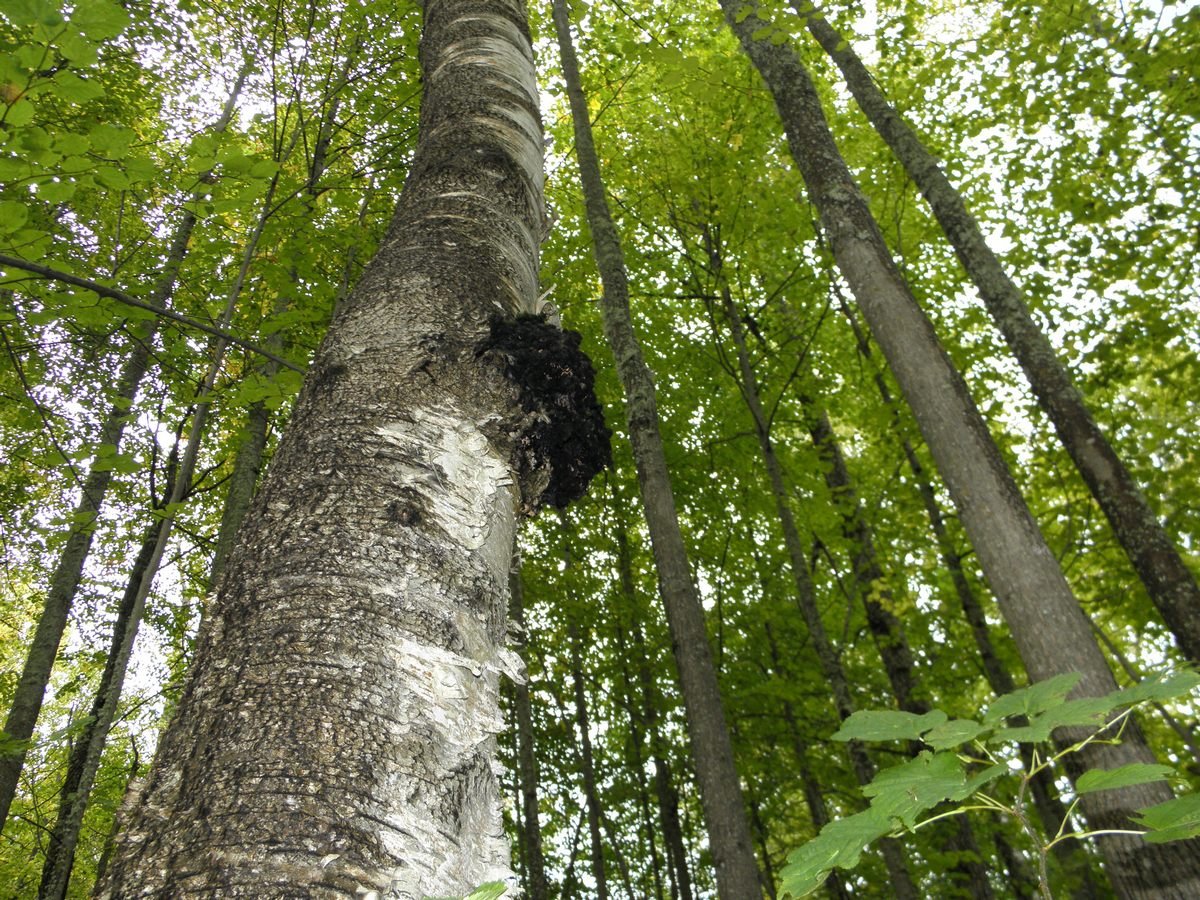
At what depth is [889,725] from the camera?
127 cm

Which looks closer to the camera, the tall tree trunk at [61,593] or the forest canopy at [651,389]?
the forest canopy at [651,389]

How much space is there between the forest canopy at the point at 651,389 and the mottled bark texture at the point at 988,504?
1.3 inches

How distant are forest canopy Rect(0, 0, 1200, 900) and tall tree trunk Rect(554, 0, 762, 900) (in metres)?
0.05

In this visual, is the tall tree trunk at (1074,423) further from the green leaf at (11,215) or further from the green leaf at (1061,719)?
the green leaf at (11,215)

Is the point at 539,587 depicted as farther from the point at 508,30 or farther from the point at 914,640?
the point at 508,30

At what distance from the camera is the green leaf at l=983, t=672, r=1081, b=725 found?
1169 mm

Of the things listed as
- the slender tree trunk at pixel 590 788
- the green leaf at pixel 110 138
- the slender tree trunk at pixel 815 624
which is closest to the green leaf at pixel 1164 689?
the green leaf at pixel 110 138

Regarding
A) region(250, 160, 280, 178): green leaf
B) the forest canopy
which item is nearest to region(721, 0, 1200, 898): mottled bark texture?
the forest canopy

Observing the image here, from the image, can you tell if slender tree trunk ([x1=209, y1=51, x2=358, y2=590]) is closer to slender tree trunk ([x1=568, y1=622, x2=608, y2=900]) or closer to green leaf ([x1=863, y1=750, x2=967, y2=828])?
green leaf ([x1=863, y1=750, x2=967, y2=828])

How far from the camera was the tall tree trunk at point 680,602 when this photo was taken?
12.9 ft

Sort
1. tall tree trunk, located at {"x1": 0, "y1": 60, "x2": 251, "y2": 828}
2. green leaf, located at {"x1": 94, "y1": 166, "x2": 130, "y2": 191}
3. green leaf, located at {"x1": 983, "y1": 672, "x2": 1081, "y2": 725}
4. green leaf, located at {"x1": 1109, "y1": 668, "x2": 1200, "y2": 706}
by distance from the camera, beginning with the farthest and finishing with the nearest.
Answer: tall tree trunk, located at {"x1": 0, "y1": 60, "x2": 251, "y2": 828} < green leaf, located at {"x1": 94, "y1": 166, "x2": 130, "y2": 191} < green leaf, located at {"x1": 983, "y1": 672, "x2": 1081, "y2": 725} < green leaf, located at {"x1": 1109, "y1": 668, "x2": 1200, "y2": 706}

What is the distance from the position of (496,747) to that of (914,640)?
12.9 meters

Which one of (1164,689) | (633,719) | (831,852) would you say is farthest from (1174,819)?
(633,719)

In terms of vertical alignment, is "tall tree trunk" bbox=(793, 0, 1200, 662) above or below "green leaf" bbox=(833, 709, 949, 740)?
above
